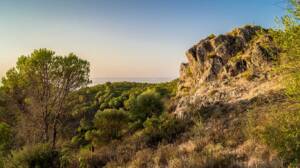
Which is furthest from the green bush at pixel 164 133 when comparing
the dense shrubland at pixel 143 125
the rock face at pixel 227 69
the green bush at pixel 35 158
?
the rock face at pixel 227 69

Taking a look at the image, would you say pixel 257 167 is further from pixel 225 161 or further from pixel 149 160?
pixel 149 160

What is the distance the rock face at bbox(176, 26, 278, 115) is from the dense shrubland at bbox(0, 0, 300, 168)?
8.80ft

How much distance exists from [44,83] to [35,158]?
16622mm

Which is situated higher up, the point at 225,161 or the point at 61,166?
the point at 225,161

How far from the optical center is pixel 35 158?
26.2 ft

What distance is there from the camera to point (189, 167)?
604 cm

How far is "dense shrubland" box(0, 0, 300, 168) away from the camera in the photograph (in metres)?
6.67

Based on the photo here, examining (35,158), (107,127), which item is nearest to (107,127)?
(107,127)

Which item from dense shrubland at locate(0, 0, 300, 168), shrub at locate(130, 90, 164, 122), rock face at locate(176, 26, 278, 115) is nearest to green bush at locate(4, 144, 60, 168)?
dense shrubland at locate(0, 0, 300, 168)

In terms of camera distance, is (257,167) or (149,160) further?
(149,160)

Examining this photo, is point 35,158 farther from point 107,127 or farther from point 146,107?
point 146,107

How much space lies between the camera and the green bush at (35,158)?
7.73 metres

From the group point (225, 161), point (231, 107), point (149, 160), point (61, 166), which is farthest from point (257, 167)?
point (231, 107)

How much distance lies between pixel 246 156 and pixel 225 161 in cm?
101
